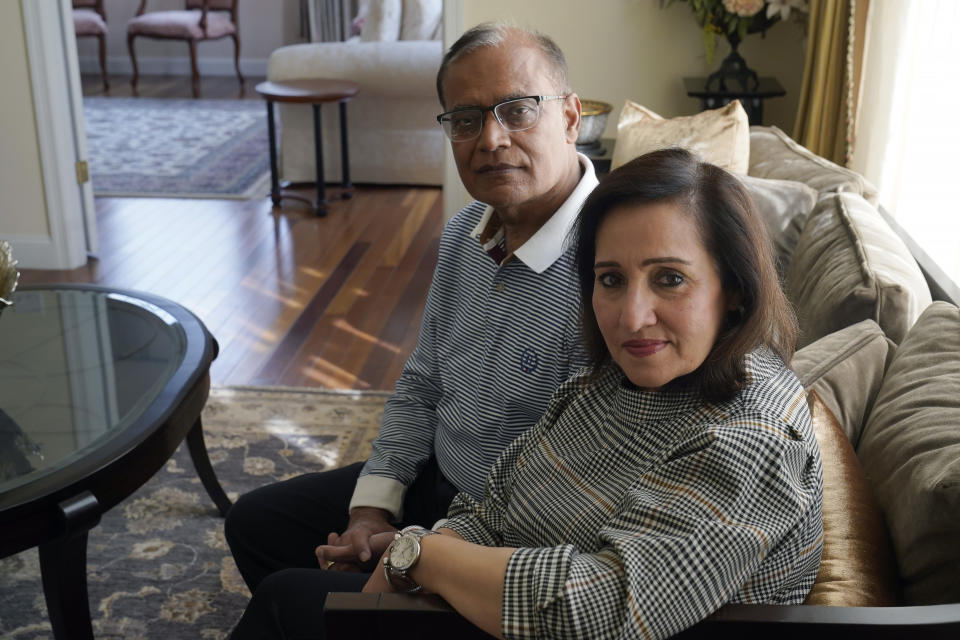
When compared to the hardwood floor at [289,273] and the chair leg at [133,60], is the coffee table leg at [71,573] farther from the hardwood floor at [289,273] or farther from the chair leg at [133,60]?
the chair leg at [133,60]

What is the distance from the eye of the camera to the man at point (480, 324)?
1.52 metres

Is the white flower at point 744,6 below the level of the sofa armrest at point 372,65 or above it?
above

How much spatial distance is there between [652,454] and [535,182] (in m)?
0.59

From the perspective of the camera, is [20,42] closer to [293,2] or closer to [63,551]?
[63,551]

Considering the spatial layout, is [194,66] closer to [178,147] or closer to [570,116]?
[178,147]

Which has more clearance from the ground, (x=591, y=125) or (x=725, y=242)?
(x=725, y=242)

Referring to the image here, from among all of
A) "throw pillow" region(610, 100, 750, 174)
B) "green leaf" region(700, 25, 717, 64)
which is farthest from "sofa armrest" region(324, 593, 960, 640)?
"green leaf" region(700, 25, 717, 64)

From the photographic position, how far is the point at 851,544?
113 centimetres

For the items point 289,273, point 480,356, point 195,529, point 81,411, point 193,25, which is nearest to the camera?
point 480,356

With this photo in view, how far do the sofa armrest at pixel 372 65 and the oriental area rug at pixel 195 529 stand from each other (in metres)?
2.63

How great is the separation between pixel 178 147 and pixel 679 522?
19.5ft

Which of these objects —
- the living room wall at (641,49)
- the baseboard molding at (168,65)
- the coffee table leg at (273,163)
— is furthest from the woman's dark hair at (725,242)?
the baseboard molding at (168,65)

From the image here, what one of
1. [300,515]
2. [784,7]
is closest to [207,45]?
[784,7]

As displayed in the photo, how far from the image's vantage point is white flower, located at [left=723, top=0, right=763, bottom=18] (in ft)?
11.1
